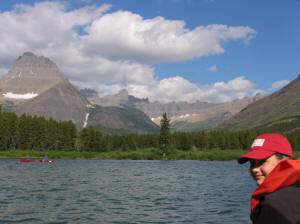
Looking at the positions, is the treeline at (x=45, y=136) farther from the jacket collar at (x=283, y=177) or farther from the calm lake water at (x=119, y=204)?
the jacket collar at (x=283, y=177)

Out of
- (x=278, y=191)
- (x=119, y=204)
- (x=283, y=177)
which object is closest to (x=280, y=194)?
(x=278, y=191)

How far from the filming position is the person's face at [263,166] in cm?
455

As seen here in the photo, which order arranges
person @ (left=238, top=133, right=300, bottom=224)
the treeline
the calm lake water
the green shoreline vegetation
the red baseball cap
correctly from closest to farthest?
person @ (left=238, top=133, right=300, bottom=224), the red baseball cap, the calm lake water, the green shoreline vegetation, the treeline

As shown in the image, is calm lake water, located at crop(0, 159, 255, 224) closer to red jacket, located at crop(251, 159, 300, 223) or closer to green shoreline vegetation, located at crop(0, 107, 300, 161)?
red jacket, located at crop(251, 159, 300, 223)

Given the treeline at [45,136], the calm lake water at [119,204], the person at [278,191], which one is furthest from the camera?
the treeline at [45,136]

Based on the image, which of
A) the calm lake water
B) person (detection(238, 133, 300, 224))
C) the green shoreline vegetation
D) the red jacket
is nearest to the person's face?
person (detection(238, 133, 300, 224))

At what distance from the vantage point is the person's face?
4.55 metres

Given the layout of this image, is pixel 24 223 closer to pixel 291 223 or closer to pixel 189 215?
pixel 189 215

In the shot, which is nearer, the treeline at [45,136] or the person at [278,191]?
the person at [278,191]

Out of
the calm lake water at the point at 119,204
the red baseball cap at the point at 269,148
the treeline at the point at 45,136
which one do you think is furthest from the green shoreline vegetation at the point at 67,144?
the red baseball cap at the point at 269,148

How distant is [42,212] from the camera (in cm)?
2480

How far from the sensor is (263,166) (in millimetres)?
4562

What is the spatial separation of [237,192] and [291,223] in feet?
121

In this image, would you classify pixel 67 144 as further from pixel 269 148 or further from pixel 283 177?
pixel 283 177
